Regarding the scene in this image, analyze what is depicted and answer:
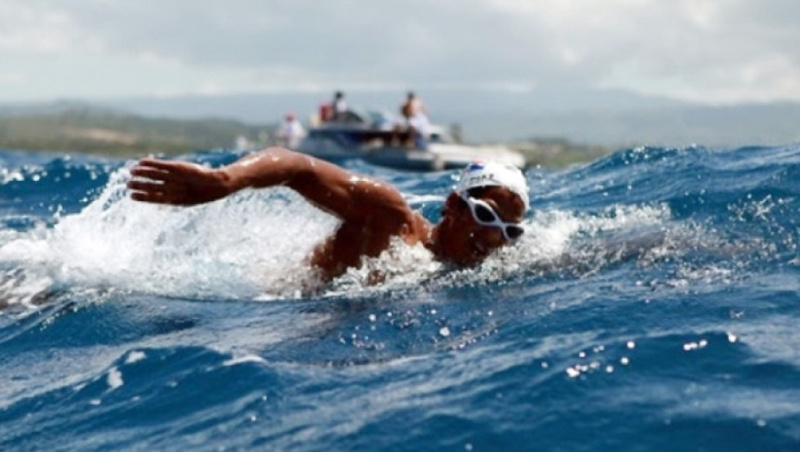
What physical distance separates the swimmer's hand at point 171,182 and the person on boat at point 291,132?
35360 millimetres

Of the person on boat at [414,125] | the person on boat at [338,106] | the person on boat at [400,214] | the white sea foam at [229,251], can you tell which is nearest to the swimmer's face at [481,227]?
the person on boat at [400,214]

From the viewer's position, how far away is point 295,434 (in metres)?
4.56

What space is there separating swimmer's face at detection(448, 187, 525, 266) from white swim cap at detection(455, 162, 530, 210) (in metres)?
0.03

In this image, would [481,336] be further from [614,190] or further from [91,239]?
[614,190]

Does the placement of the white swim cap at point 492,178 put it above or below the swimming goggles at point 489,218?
above

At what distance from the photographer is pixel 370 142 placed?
39.5 metres

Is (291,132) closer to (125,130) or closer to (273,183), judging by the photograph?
(273,183)

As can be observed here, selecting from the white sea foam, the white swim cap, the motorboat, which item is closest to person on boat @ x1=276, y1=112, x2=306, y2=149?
the motorboat

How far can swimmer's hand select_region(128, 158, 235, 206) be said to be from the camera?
5859mm

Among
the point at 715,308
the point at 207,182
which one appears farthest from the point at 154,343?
the point at 715,308

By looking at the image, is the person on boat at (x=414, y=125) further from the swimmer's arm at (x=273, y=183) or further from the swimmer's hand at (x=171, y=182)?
the swimmer's hand at (x=171, y=182)

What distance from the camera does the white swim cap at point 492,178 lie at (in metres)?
7.24

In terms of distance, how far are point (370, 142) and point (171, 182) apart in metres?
33.7

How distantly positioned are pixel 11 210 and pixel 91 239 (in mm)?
6337
